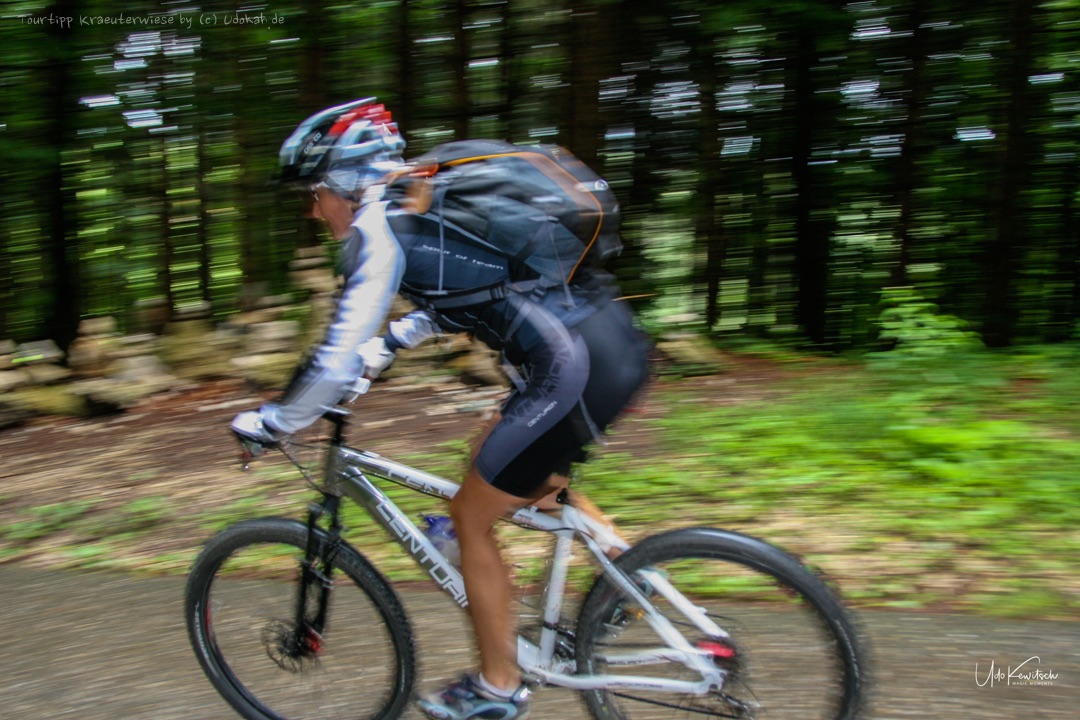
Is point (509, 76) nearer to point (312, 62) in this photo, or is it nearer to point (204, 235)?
point (312, 62)

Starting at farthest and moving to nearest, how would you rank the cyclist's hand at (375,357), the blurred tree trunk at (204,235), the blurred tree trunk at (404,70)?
the blurred tree trunk at (204,235) < the blurred tree trunk at (404,70) < the cyclist's hand at (375,357)

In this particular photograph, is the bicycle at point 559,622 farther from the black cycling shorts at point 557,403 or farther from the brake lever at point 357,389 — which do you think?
the black cycling shorts at point 557,403

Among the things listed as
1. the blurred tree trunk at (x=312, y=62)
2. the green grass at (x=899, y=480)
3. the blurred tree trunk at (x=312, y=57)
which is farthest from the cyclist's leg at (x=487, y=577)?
the blurred tree trunk at (x=312, y=57)

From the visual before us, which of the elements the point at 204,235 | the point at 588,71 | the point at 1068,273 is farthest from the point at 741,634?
the point at 1068,273

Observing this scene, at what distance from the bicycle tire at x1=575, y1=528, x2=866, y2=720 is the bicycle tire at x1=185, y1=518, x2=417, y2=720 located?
2.10 feet

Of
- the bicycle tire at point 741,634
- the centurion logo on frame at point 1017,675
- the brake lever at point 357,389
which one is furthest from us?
the centurion logo on frame at point 1017,675

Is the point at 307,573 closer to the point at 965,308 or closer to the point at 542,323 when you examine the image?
the point at 542,323

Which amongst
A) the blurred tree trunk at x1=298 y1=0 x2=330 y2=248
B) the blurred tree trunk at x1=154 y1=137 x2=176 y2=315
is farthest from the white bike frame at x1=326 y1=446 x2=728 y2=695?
the blurred tree trunk at x1=154 y1=137 x2=176 y2=315

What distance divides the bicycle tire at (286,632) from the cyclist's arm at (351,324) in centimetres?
52

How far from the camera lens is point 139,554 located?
16.6 feet

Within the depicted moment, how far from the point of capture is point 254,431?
284 cm

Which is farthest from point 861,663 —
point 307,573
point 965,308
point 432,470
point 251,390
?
point 965,308

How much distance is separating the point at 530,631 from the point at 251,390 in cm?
497

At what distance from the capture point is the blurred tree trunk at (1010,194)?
7.67m
